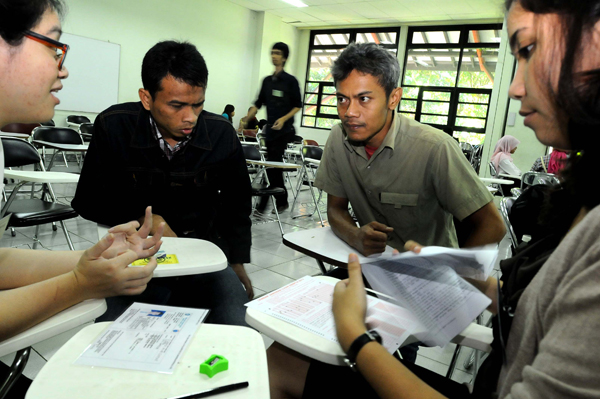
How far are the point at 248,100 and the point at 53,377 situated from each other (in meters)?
11.1

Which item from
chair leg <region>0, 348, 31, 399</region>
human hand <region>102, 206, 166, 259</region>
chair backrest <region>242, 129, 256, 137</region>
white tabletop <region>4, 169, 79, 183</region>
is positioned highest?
chair backrest <region>242, 129, 256, 137</region>

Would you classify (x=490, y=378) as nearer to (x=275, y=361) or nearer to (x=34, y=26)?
(x=275, y=361)

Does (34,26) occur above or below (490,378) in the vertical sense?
above

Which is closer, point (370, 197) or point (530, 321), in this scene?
point (530, 321)

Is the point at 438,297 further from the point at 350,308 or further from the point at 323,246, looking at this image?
the point at 323,246

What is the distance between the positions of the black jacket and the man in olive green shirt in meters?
0.52

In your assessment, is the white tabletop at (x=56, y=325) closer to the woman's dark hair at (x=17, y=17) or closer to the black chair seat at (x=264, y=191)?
the woman's dark hair at (x=17, y=17)

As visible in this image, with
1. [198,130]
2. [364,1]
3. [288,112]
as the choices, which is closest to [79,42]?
[288,112]

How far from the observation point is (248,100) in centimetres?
1130

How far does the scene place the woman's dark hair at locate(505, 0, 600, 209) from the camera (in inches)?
21.1

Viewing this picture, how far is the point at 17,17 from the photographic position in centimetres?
78

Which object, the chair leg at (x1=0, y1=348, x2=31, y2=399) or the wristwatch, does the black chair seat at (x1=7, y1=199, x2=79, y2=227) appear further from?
the wristwatch

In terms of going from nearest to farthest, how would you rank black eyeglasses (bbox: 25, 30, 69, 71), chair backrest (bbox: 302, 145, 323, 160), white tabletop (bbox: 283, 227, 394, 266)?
black eyeglasses (bbox: 25, 30, 69, 71), white tabletop (bbox: 283, 227, 394, 266), chair backrest (bbox: 302, 145, 323, 160)

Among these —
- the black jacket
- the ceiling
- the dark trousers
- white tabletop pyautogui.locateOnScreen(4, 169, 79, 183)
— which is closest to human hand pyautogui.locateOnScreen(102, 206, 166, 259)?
the black jacket
